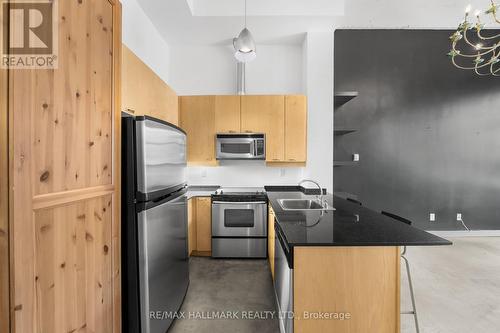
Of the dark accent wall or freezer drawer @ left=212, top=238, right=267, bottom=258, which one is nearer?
freezer drawer @ left=212, top=238, right=267, bottom=258

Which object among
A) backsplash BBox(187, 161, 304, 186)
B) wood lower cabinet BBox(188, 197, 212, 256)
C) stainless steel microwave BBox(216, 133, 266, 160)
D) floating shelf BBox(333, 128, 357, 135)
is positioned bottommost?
wood lower cabinet BBox(188, 197, 212, 256)

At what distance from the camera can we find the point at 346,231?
4.43ft

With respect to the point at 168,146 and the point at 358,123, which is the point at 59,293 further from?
the point at 358,123

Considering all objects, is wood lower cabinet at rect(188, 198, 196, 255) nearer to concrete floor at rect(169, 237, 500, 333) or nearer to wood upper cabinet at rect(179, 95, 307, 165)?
concrete floor at rect(169, 237, 500, 333)

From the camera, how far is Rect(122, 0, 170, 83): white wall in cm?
238

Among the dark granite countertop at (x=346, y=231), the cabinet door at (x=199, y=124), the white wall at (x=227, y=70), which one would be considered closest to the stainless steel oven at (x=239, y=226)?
the cabinet door at (x=199, y=124)

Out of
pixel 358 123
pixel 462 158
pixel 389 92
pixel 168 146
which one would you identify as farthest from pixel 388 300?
pixel 462 158

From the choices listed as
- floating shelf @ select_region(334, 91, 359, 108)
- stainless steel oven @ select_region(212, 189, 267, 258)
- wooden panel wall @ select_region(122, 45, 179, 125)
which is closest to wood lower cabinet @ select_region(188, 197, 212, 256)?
stainless steel oven @ select_region(212, 189, 267, 258)

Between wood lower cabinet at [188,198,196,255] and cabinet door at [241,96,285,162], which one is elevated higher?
cabinet door at [241,96,285,162]

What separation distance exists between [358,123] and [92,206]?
12.0 ft

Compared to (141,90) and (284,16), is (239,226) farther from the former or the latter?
(284,16)

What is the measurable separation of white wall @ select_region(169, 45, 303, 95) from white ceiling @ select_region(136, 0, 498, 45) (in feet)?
0.43

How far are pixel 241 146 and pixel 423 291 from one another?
263 cm

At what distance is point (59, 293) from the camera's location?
0.97m
